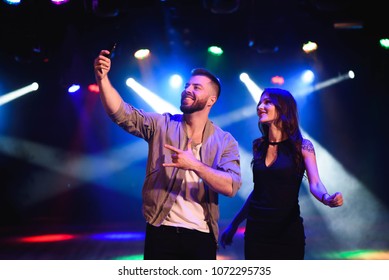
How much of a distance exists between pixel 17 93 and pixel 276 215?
838 cm

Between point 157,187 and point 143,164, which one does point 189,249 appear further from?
point 143,164

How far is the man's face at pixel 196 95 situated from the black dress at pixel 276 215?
592 mm

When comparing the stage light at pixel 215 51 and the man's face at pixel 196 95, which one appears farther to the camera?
the stage light at pixel 215 51

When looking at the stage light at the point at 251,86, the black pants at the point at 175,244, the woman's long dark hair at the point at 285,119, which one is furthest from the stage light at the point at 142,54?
the black pants at the point at 175,244

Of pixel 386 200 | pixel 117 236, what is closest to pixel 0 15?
pixel 117 236

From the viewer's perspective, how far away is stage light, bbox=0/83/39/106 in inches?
356

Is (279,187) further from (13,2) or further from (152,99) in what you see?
(152,99)

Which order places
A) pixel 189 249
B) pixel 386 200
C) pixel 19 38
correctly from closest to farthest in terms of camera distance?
pixel 189 249 < pixel 19 38 < pixel 386 200

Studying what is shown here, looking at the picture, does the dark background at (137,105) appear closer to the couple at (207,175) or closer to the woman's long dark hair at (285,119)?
the woman's long dark hair at (285,119)

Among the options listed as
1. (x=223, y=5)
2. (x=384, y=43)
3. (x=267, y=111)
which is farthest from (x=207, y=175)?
(x=384, y=43)

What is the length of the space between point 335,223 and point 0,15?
7389 millimetres

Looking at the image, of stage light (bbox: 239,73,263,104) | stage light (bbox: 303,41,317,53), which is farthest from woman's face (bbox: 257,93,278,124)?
stage light (bbox: 239,73,263,104)

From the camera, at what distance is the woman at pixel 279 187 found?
2.36m

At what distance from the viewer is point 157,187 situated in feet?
7.59
